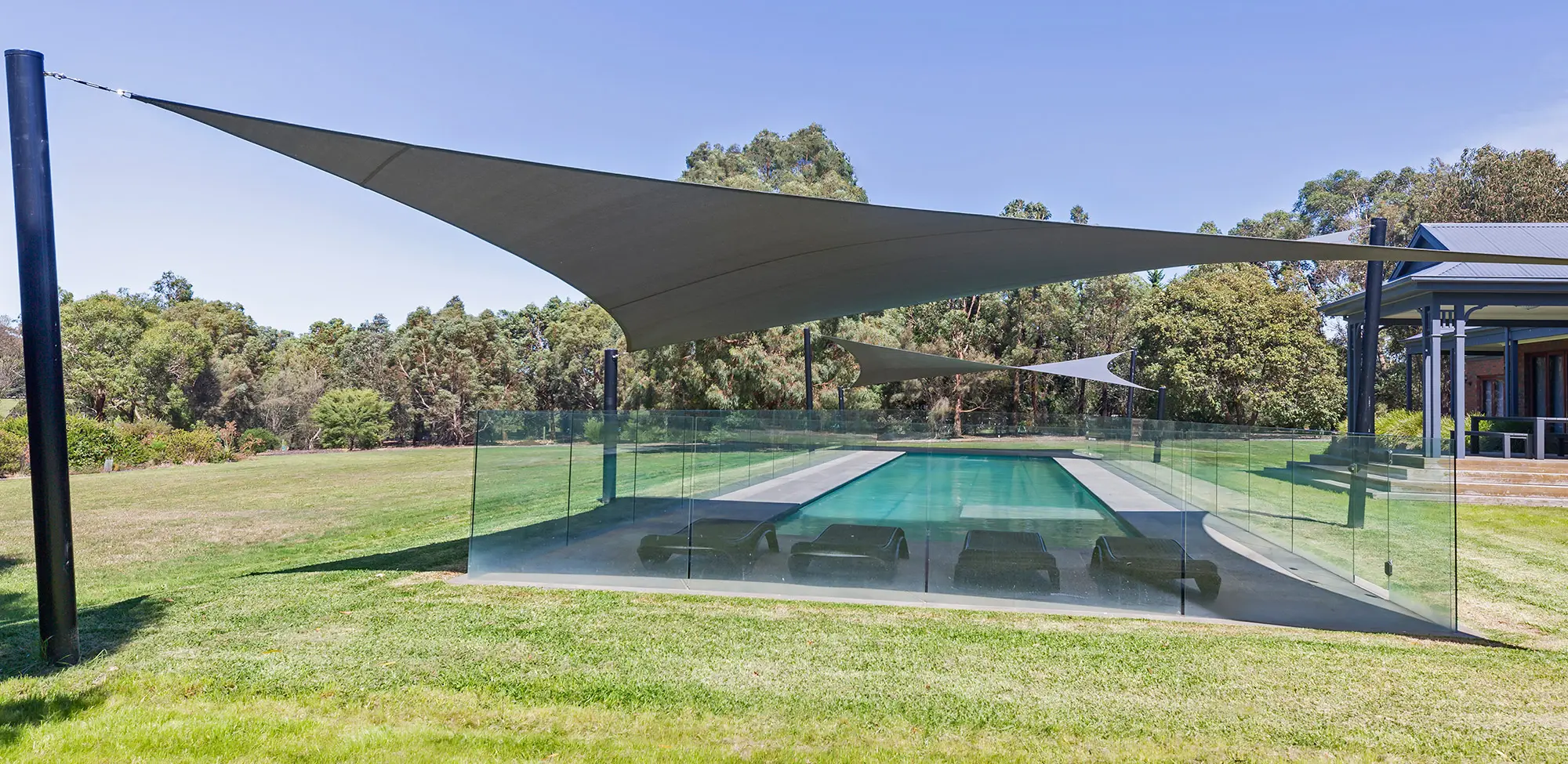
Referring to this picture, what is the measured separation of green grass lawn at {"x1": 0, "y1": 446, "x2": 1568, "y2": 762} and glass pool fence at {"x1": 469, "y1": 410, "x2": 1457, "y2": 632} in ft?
1.15

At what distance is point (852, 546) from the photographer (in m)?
6.16

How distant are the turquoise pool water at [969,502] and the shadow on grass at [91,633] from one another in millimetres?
4155

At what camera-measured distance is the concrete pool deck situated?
5.50 metres

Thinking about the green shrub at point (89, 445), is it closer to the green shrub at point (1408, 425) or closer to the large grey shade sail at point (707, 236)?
the large grey shade sail at point (707, 236)

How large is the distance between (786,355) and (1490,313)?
Answer: 16.0 meters

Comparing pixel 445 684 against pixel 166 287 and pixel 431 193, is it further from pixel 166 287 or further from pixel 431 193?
pixel 166 287

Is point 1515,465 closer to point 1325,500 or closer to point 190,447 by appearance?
point 1325,500

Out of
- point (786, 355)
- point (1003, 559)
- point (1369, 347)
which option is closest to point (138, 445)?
point (786, 355)

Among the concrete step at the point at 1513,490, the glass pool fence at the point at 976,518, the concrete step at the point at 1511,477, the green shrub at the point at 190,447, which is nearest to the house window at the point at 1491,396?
the concrete step at the point at 1511,477

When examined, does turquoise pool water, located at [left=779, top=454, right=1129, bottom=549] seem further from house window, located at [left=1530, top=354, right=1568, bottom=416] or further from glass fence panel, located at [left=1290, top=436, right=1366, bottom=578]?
house window, located at [left=1530, top=354, right=1568, bottom=416]

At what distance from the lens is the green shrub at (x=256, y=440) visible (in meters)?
29.0

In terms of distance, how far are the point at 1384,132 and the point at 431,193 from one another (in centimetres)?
4786

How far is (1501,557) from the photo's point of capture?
7742mm

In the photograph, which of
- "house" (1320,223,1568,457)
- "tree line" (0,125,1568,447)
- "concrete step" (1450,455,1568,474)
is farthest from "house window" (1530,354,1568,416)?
"tree line" (0,125,1568,447)
